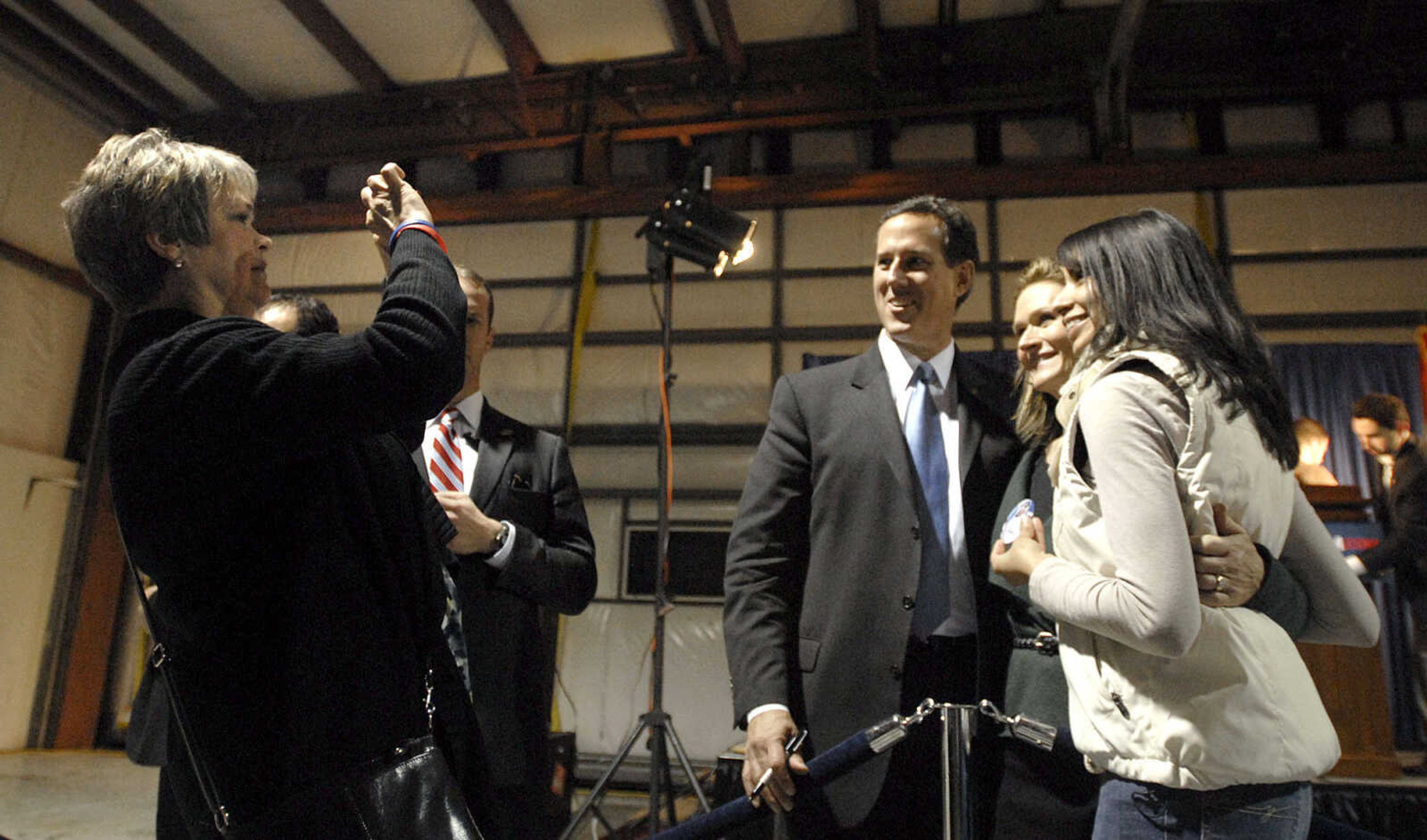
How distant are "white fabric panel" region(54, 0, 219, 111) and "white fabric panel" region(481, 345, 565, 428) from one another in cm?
274

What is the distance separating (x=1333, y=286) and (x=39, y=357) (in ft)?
29.1

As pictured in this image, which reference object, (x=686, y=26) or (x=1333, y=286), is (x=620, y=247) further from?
(x=1333, y=286)

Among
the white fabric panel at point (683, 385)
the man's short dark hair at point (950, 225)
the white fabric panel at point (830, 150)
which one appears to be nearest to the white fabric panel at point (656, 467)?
the white fabric panel at point (683, 385)

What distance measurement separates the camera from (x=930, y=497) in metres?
1.69

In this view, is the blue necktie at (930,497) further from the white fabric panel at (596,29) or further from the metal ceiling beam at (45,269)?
the metal ceiling beam at (45,269)

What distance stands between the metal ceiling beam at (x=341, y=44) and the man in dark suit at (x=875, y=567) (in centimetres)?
539

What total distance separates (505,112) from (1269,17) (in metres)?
5.29

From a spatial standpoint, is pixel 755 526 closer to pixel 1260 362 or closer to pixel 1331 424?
pixel 1260 362

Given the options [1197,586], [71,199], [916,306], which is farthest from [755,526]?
[71,199]

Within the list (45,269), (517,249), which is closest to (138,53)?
(45,269)

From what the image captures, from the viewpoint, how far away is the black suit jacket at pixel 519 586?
72.2 inches

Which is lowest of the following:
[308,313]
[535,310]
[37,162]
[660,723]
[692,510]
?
[660,723]

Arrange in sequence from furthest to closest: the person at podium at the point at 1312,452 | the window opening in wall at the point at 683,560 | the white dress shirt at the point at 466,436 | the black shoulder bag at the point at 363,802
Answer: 1. the window opening in wall at the point at 683,560
2. the person at podium at the point at 1312,452
3. the white dress shirt at the point at 466,436
4. the black shoulder bag at the point at 363,802

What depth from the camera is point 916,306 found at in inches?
74.0
